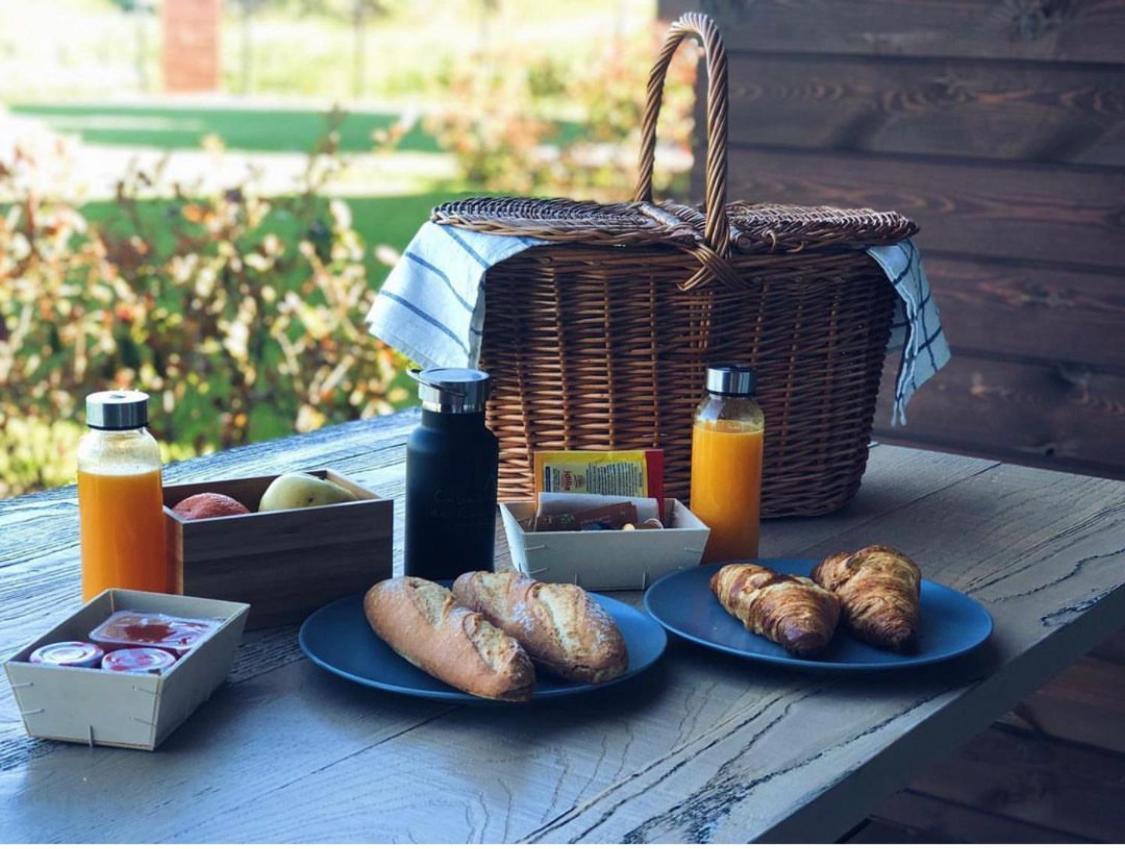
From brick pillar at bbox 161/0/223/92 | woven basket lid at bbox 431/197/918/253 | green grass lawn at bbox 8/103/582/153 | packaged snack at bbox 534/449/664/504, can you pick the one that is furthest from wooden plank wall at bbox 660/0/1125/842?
brick pillar at bbox 161/0/223/92

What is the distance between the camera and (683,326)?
150 centimetres

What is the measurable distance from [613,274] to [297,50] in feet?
53.0

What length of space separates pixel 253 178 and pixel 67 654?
2.22 m

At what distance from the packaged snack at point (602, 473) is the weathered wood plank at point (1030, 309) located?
1.28 metres

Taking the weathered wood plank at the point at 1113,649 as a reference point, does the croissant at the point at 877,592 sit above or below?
above

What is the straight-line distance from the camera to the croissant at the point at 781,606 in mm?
1160

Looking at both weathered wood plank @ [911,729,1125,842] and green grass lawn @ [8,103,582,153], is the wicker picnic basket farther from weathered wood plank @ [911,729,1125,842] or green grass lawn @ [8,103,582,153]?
green grass lawn @ [8,103,582,153]

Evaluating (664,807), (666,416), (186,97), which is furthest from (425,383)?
(186,97)

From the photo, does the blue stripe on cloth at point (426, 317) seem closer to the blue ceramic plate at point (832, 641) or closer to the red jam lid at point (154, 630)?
the blue ceramic plate at point (832, 641)

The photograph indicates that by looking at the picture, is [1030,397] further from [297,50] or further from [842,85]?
[297,50]

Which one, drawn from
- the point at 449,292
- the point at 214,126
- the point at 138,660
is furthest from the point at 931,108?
the point at 214,126

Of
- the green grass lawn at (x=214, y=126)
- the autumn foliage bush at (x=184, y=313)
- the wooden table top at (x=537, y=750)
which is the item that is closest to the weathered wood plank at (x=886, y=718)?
the wooden table top at (x=537, y=750)

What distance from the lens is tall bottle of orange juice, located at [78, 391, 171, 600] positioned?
1.18 m

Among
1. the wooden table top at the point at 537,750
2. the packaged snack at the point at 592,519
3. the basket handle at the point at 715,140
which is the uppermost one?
the basket handle at the point at 715,140
